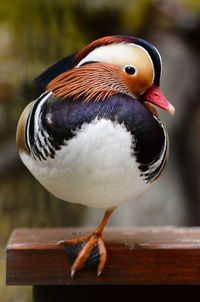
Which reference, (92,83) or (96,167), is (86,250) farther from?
(92,83)

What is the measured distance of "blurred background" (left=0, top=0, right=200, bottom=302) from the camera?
7.62ft

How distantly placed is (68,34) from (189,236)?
1.33m

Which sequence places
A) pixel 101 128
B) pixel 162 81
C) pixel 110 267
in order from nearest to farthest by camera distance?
pixel 101 128, pixel 110 267, pixel 162 81

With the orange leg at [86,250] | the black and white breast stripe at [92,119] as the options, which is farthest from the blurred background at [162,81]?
the black and white breast stripe at [92,119]

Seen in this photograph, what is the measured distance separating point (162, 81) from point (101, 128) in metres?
1.44

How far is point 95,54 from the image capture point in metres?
1.06

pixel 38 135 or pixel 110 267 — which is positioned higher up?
pixel 38 135

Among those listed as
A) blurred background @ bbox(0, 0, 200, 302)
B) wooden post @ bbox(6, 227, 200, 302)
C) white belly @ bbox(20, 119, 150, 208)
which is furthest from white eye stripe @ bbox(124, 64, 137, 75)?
blurred background @ bbox(0, 0, 200, 302)

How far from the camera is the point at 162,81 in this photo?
7.79ft

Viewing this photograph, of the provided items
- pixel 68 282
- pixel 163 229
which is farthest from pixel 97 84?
pixel 163 229

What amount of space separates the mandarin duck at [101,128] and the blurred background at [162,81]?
1218 millimetres

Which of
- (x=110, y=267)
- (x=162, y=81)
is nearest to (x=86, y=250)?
(x=110, y=267)

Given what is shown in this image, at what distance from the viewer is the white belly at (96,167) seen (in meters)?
0.97

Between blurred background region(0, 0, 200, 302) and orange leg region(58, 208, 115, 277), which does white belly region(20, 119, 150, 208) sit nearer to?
orange leg region(58, 208, 115, 277)
